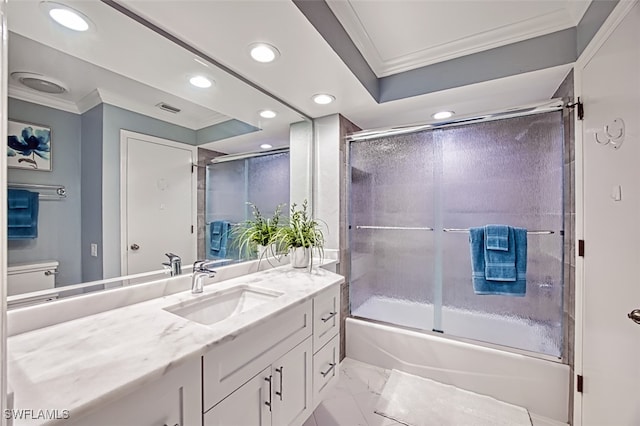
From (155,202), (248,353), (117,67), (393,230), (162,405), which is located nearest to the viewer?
(162,405)

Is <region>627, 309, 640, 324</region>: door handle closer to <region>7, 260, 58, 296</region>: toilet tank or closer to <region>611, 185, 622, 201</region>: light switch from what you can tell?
<region>611, 185, 622, 201</region>: light switch

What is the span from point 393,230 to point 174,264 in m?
1.79

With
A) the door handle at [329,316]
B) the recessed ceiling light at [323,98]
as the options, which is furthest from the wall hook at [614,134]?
the door handle at [329,316]

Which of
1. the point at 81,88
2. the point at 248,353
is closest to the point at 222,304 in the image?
the point at 248,353

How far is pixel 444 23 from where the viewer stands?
153 centimetres

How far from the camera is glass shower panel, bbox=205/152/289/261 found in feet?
5.40

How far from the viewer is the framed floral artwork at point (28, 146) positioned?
889 mm

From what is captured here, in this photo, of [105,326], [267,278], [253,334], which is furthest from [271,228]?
[105,326]

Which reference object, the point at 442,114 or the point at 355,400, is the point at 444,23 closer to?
the point at 442,114

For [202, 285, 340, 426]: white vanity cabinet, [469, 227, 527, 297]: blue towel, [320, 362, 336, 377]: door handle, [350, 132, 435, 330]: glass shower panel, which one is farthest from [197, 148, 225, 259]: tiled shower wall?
[469, 227, 527, 297]: blue towel

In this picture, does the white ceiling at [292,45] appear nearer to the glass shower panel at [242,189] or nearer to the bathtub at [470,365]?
the glass shower panel at [242,189]

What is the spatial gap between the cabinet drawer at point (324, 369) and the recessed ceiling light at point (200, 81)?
1.65m

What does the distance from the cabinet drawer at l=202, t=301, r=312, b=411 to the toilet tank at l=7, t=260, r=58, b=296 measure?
2.27ft

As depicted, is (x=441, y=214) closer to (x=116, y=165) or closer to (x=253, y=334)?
(x=253, y=334)
